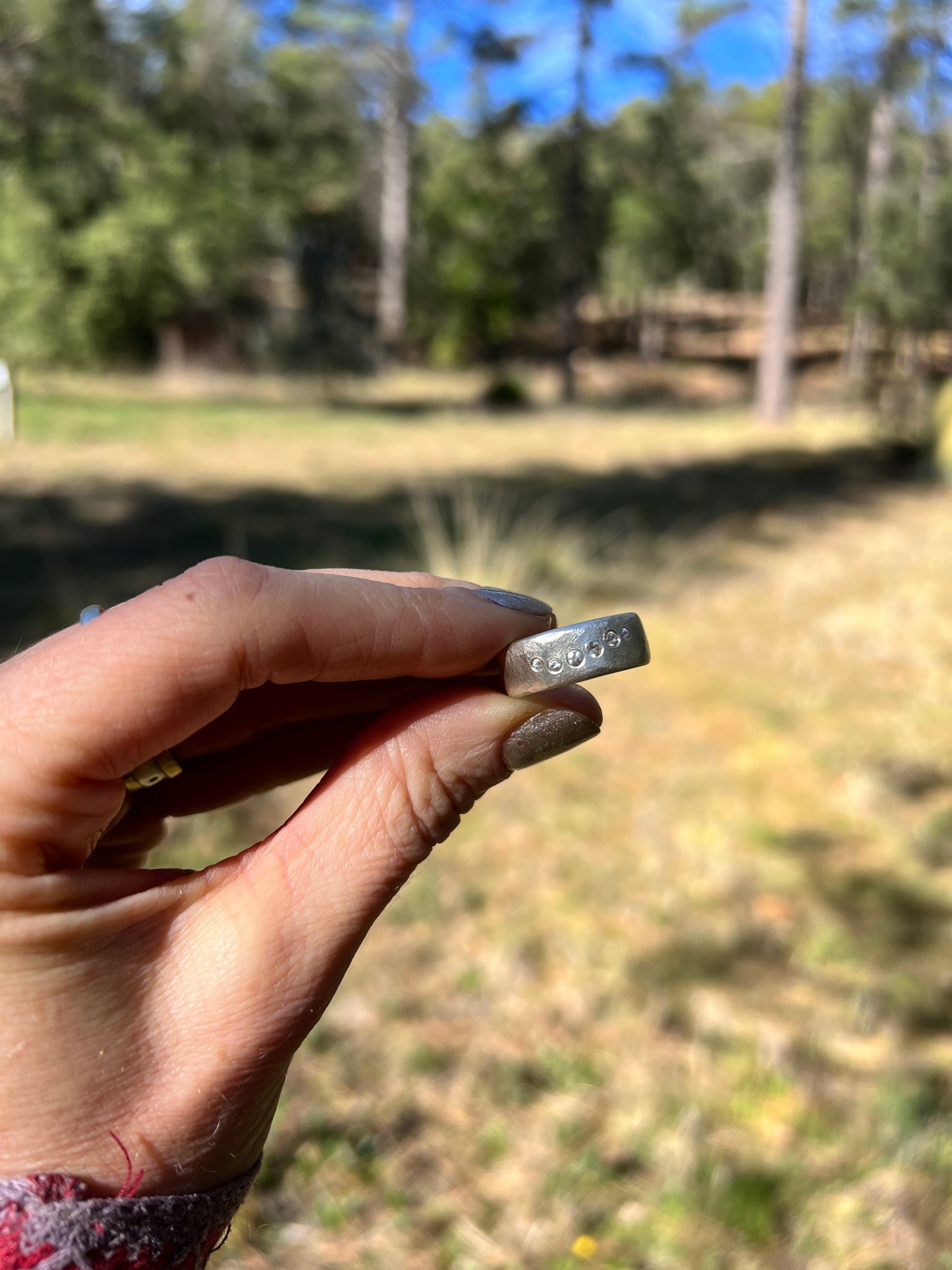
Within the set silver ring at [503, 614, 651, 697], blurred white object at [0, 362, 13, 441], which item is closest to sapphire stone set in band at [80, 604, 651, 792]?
silver ring at [503, 614, 651, 697]

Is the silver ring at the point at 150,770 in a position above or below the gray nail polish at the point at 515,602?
below

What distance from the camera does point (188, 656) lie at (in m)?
1.07

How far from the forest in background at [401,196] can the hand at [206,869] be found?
4.24 m

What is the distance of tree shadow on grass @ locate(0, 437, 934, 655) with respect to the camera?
22.5 feet

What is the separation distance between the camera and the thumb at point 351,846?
1.12 m

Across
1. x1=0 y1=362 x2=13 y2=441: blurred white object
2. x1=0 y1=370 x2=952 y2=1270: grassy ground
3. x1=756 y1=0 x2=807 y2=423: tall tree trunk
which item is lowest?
x1=0 y1=370 x2=952 y2=1270: grassy ground

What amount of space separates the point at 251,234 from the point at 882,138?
12.1 m

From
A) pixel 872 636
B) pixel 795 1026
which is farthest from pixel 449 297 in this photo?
pixel 795 1026

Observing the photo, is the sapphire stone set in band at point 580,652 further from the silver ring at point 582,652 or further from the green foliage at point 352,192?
the green foliage at point 352,192

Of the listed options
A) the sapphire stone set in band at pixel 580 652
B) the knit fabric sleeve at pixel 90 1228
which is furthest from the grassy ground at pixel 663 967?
the sapphire stone set in band at pixel 580 652

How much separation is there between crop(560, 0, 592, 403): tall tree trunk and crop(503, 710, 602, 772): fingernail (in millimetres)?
21867

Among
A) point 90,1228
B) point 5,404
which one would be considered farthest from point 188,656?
point 5,404

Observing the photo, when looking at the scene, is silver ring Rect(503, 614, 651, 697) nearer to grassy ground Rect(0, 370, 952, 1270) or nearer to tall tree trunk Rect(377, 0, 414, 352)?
grassy ground Rect(0, 370, 952, 1270)

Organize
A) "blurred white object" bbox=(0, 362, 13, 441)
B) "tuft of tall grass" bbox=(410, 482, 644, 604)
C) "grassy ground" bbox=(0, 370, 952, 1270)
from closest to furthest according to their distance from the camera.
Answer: "blurred white object" bbox=(0, 362, 13, 441) < "grassy ground" bbox=(0, 370, 952, 1270) < "tuft of tall grass" bbox=(410, 482, 644, 604)
